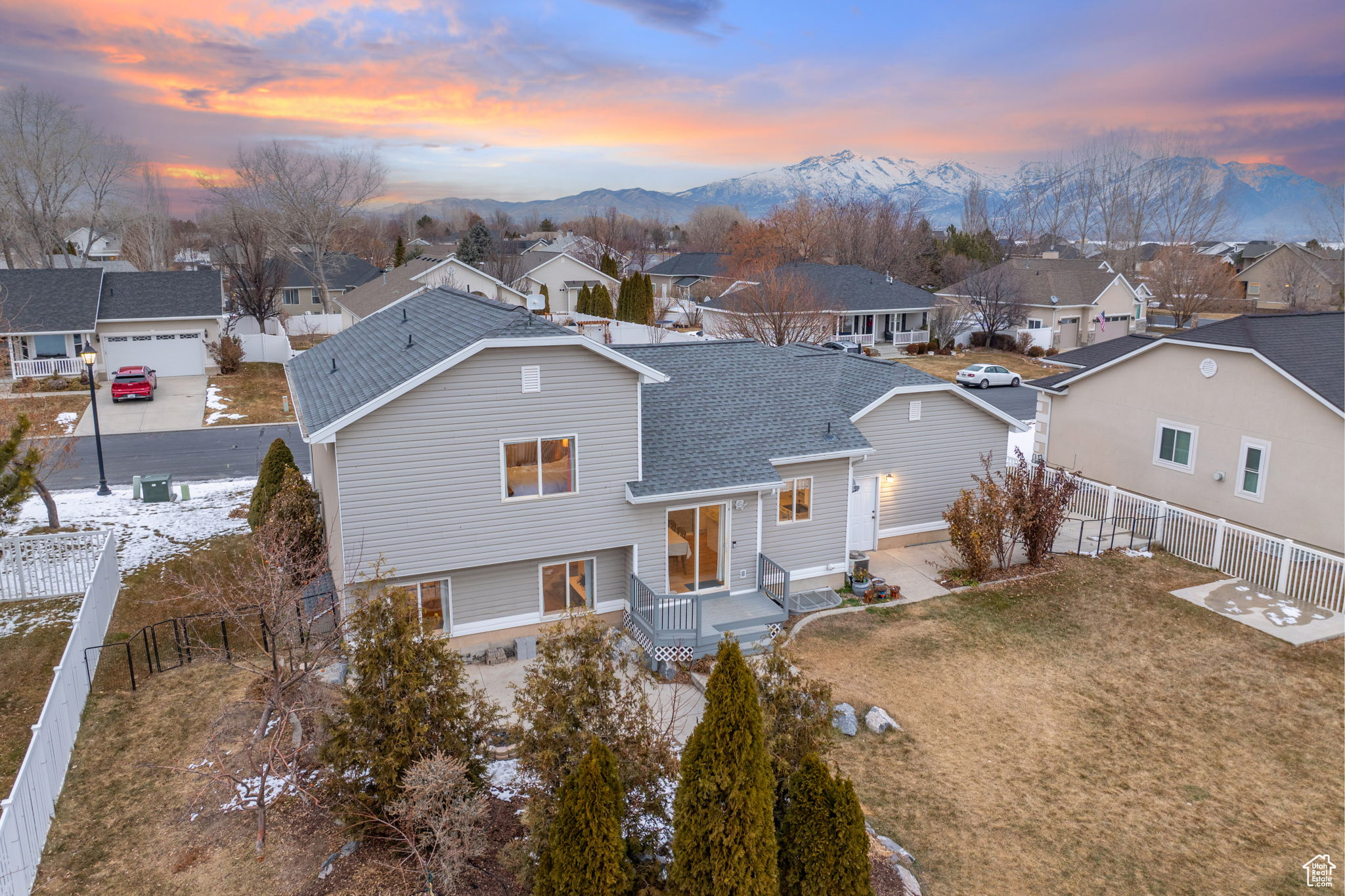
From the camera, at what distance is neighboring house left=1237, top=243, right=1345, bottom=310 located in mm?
67750

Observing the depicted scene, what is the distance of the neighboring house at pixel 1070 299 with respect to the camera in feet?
172

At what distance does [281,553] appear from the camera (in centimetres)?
1089

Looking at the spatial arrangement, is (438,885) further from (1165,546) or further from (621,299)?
(621,299)

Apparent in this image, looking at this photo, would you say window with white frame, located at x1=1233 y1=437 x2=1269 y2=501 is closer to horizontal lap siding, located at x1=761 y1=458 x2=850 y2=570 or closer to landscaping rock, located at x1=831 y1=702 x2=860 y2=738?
horizontal lap siding, located at x1=761 y1=458 x2=850 y2=570

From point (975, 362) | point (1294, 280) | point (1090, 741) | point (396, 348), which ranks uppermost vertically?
point (1294, 280)

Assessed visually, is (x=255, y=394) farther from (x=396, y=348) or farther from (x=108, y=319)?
(x=396, y=348)

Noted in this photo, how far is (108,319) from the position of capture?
37.2 metres

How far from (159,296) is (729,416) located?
34776mm

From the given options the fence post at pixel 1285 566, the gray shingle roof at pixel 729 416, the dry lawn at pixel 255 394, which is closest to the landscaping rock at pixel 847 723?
the gray shingle roof at pixel 729 416

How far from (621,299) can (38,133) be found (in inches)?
1679

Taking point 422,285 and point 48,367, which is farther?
point 422,285

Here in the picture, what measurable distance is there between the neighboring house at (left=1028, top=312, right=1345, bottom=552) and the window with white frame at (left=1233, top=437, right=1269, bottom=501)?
23 mm

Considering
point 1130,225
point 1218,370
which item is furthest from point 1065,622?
point 1130,225

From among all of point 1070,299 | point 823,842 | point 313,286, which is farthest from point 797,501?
point 313,286
